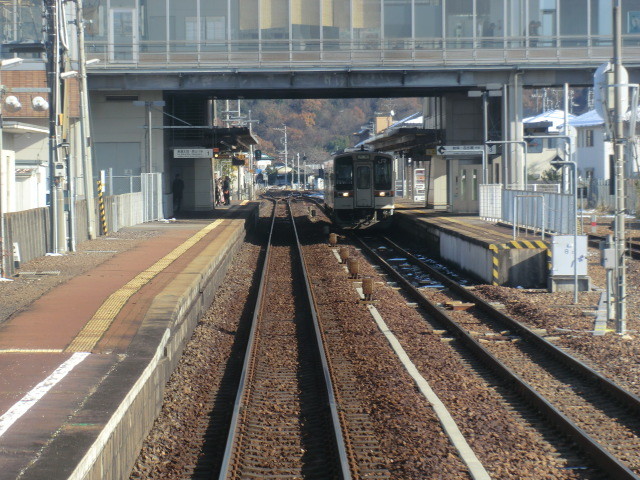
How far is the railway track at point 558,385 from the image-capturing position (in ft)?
23.5

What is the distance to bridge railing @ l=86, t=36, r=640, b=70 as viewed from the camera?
30906 millimetres

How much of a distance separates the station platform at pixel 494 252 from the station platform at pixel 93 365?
18.0 feet

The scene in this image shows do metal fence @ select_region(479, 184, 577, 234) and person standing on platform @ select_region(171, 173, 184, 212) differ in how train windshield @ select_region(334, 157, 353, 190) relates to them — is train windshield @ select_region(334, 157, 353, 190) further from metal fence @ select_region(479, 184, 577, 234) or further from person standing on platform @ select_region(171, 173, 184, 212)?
person standing on platform @ select_region(171, 173, 184, 212)

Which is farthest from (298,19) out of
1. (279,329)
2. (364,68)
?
(279,329)

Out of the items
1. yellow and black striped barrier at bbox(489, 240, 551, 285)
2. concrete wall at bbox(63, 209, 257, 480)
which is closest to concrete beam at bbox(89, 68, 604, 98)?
yellow and black striped barrier at bbox(489, 240, 551, 285)

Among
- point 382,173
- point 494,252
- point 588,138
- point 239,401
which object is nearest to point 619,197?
point 494,252

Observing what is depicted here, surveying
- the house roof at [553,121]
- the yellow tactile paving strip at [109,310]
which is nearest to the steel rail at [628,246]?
the yellow tactile paving strip at [109,310]

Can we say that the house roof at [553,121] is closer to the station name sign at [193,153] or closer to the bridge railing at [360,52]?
the bridge railing at [360,52]

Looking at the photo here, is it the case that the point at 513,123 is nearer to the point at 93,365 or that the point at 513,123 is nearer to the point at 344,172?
the point at 344,172

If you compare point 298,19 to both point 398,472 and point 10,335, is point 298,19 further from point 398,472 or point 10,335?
point 398,472

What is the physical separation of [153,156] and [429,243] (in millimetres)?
12186

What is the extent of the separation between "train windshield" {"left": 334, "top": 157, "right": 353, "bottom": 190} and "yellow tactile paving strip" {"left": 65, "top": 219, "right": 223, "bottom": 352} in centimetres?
1375

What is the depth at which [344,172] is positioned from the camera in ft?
105

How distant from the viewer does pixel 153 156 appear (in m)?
34.2
